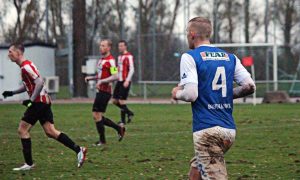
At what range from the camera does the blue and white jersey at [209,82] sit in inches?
251

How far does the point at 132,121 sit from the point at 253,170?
10.3m

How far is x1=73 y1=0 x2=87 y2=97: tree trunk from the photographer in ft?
124

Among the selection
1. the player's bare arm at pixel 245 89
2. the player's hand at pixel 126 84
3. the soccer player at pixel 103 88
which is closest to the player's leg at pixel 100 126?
the soccer player at pixel 103 88

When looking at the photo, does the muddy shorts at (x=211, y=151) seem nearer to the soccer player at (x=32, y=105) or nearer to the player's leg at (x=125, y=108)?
the soccer player at (x=32, y=105)

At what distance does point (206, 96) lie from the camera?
21.1 ft

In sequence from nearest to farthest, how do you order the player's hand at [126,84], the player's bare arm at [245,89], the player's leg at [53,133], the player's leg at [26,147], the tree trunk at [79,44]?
the player's bare arm at [245,89] → the player's leg at [26,147] → the player's leg at [53,133] → the player's hand at [126,84] → the tree trunk at [79,44]

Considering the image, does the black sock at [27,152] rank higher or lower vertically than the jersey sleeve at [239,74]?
lower

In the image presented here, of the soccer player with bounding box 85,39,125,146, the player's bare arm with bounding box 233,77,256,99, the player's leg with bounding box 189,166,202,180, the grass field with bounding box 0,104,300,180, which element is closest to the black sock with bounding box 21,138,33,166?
the grass field with bounding box 0,104,300,180

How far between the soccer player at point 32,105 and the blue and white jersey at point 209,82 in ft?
14.9

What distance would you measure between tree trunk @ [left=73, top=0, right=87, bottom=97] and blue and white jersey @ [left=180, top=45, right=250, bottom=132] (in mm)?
31298

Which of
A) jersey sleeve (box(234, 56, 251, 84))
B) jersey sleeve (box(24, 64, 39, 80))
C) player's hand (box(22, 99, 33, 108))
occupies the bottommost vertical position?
player's hand (box(22, 99, 33, 108))

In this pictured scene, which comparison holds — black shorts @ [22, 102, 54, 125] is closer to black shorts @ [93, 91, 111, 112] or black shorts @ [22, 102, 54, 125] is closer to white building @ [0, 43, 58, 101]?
black shorts @ [93, 91, 111, 112]

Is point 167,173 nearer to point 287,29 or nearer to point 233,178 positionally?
point 233,178

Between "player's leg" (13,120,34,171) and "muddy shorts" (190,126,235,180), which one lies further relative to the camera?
"player's leg" (13,120,34,171)
